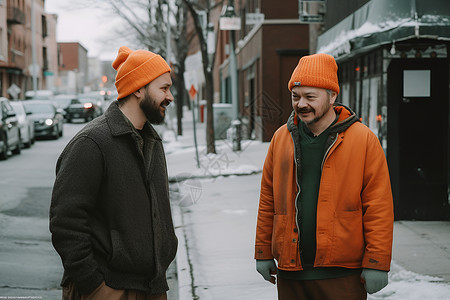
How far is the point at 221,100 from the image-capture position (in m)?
44.0

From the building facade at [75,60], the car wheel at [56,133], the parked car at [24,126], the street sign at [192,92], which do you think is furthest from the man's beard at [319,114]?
the building facade at [75,60]

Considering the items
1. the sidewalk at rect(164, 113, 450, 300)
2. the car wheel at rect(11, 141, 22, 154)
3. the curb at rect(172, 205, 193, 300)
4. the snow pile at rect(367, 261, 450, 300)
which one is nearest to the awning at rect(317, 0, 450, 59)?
the sidewalk at rect(164, 113, 450, 300)

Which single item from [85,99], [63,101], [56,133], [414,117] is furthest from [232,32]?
[63,101]

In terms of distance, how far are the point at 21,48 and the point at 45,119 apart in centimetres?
3138

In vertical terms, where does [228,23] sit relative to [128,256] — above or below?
above

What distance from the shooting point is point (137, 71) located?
302 cm

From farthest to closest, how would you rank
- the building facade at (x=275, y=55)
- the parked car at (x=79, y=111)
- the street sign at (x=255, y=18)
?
the parked car at (x=79, y=111)
the building facade at (x=275, y=55)
the street sign at (x=255, y=18)

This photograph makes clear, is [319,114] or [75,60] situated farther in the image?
[75,60]

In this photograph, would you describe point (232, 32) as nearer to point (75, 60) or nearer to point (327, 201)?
point (327, 201)

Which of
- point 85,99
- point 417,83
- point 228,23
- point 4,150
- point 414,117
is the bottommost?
point 4,150

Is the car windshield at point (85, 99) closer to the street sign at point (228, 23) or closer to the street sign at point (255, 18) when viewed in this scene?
the street sign at point (255, 18)

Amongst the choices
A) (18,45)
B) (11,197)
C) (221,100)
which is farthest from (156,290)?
(18,45)

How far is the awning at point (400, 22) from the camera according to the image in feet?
25.2

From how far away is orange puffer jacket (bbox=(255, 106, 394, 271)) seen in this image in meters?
3.20
